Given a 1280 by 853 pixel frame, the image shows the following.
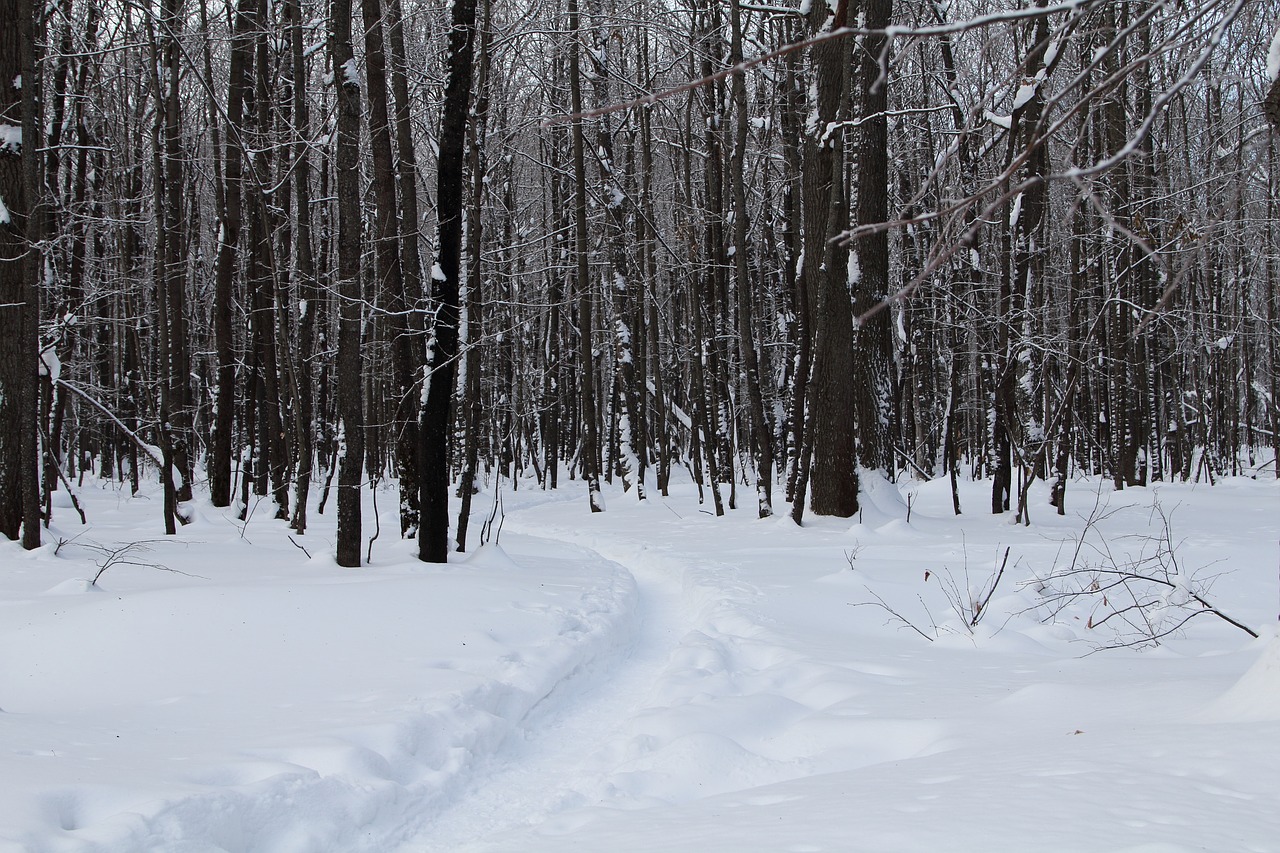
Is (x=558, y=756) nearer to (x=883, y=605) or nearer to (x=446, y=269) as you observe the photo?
(x=883, y=605)

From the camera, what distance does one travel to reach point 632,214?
24.5 metres

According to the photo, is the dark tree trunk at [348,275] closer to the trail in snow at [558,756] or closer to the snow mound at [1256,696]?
the trail in snow at [558,756]

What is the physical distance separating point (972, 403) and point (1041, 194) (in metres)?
22.6

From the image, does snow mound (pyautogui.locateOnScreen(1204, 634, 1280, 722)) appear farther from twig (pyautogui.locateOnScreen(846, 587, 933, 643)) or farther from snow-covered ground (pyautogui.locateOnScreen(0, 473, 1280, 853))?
twig (pyautogui.locateOnScreen(846, 587, 933, 643))

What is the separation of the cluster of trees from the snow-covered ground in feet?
5.16

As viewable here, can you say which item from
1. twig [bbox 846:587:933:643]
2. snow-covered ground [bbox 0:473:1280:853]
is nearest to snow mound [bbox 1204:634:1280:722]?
snow-covered ground [bbox 0:473:1280:853]

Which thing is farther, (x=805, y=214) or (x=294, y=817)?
(x=805, y=214)

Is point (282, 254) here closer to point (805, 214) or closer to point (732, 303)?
point (805, 214)

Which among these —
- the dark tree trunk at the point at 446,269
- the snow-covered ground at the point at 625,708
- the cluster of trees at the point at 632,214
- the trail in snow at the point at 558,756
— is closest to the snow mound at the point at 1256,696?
the snow-covered ground at the point at 625,708

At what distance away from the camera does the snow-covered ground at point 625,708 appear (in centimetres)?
284

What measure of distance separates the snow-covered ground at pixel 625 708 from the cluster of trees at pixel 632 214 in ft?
5.16

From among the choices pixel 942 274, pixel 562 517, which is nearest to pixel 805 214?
pixel 942 274

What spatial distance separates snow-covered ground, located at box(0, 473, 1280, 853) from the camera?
2.84 metres

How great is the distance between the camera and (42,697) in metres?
4.82
